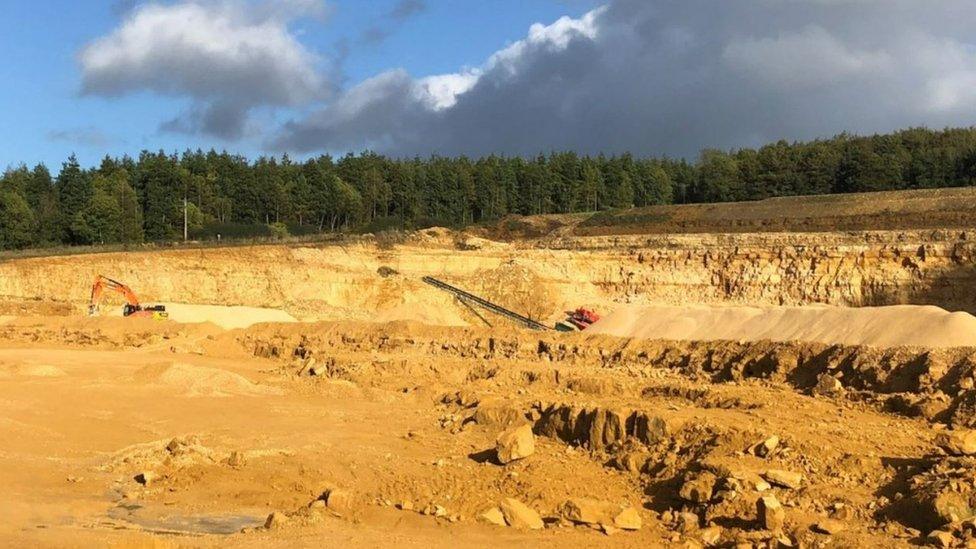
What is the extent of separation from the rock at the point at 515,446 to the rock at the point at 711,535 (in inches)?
135

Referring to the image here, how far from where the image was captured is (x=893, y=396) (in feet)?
46.9

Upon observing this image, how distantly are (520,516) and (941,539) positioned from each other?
426 cm

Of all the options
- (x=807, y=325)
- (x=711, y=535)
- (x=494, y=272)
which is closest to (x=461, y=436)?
Answer: (x=711, y=535)

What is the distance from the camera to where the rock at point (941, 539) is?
763 centimetres

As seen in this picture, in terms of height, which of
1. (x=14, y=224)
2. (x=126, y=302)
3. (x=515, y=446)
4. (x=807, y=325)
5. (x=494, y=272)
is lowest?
(x=515, y=446)

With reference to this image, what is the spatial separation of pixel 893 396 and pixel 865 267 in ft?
75.4

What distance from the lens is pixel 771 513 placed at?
8.42m

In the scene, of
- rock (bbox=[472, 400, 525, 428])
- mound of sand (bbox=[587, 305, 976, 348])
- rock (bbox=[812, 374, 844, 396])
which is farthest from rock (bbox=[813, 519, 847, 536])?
Result: mound of sand (bbox=[587, 305, 976, 348])

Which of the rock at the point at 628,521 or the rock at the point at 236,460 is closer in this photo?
the rock at the point at 628,521

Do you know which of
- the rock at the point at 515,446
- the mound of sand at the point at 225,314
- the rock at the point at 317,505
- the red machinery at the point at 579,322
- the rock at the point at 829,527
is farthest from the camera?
the mound of sand at the point at 225,314

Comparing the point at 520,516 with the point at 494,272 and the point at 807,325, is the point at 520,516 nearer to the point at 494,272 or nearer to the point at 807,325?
the point at 807,325

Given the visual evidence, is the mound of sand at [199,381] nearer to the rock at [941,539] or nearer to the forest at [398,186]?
the rock at [941,539]

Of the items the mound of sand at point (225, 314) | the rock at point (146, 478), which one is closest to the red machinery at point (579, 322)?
the mound of sand at point (225, 314)

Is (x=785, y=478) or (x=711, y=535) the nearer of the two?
(x=711, y=535)
